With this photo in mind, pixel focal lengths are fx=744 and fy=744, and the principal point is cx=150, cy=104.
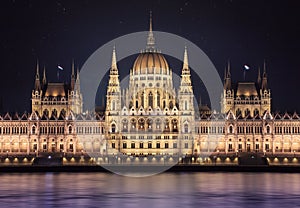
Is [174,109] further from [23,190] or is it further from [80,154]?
[23,190]

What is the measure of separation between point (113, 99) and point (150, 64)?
1414 cm

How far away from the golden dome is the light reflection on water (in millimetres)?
72670

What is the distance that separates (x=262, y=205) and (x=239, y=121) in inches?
→ 3680

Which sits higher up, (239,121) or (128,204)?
(239,121)

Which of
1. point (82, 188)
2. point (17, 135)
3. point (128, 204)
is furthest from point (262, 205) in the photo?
point (17, 135)

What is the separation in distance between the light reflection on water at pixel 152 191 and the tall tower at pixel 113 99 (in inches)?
2376

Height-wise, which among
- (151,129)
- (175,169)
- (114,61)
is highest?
(114,61)

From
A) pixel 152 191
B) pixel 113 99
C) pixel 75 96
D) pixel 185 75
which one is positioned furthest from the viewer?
pixel 75 96

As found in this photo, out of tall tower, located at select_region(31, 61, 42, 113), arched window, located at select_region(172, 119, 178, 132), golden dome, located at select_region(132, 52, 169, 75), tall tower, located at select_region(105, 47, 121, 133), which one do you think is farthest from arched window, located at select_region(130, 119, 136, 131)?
tall tower, located at select_region(31, 61, 42, 113)

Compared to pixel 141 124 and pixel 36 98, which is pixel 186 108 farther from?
pixel 36 98

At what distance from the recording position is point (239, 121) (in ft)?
487

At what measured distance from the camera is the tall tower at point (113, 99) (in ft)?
478

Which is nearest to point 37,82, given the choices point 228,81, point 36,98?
point 36,98

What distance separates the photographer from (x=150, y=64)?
516ft
